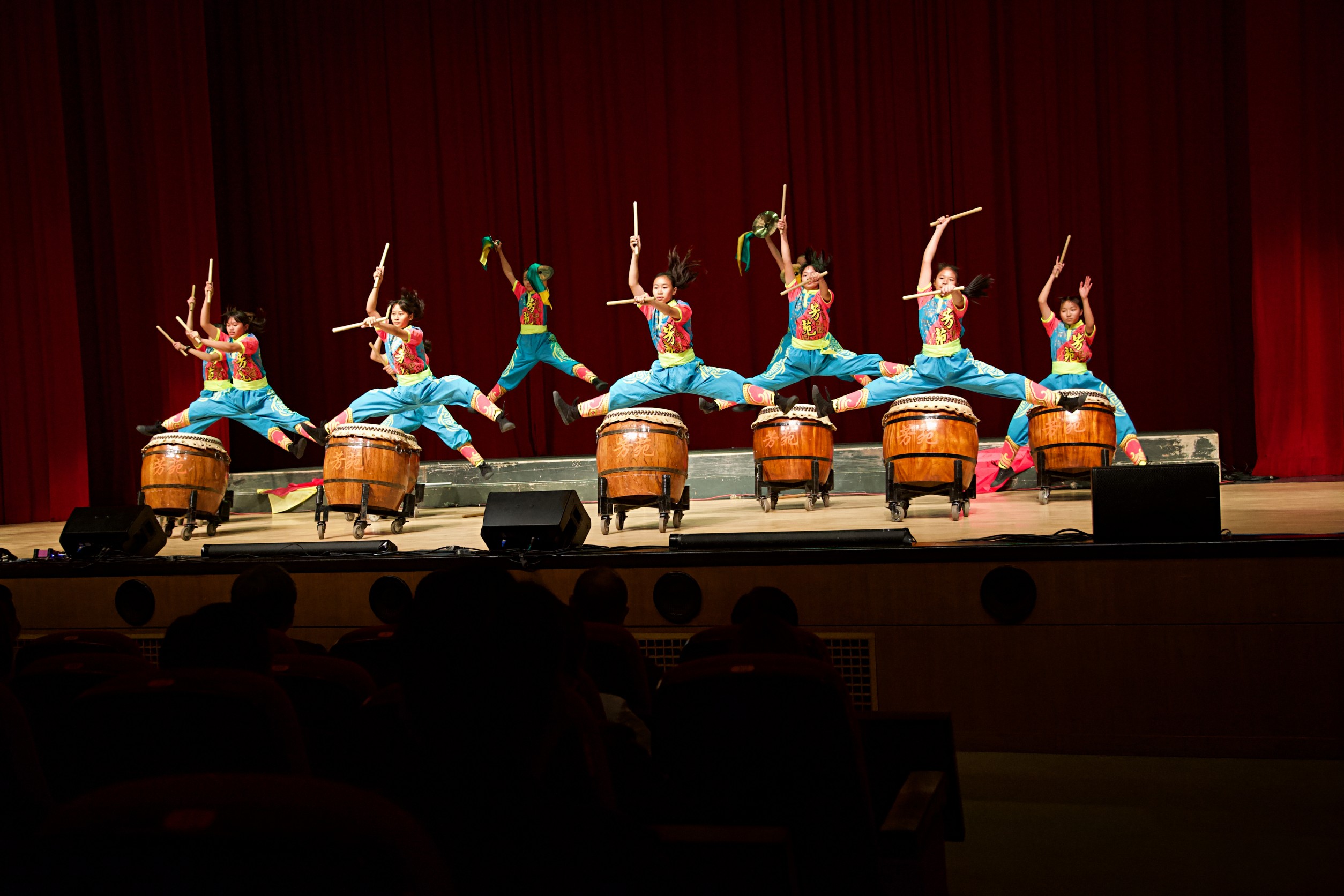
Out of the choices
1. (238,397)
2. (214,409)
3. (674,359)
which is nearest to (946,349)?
(674,359)

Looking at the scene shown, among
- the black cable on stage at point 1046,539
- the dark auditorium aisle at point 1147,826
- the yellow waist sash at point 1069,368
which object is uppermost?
A: the yellow waist sash at point 1069,368

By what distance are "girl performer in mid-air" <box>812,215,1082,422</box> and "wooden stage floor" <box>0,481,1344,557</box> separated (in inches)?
24.8

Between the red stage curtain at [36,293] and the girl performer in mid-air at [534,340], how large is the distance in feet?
11.5

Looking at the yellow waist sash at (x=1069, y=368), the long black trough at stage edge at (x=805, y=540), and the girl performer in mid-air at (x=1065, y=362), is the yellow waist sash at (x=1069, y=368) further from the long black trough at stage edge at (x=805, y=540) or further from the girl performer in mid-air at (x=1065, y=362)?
the long black trough at stage edge at (x=805, y=540)

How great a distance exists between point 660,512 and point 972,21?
17.4 ft

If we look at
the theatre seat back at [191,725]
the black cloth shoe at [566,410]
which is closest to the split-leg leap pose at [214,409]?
the black cloth shoe at [566,410]

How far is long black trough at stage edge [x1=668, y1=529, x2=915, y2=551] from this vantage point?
3156 mm

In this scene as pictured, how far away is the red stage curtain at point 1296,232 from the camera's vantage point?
6.79 metres

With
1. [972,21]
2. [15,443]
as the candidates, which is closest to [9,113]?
[15,443]

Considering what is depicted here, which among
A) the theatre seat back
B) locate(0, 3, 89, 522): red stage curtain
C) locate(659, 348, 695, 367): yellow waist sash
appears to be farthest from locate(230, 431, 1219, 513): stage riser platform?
the theatre seat back

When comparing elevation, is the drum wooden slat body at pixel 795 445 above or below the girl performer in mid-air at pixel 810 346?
below

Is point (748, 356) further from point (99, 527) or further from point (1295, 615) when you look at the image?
point (1295, 615)

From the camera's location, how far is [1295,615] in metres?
2.76

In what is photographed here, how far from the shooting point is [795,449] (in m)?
5.25
